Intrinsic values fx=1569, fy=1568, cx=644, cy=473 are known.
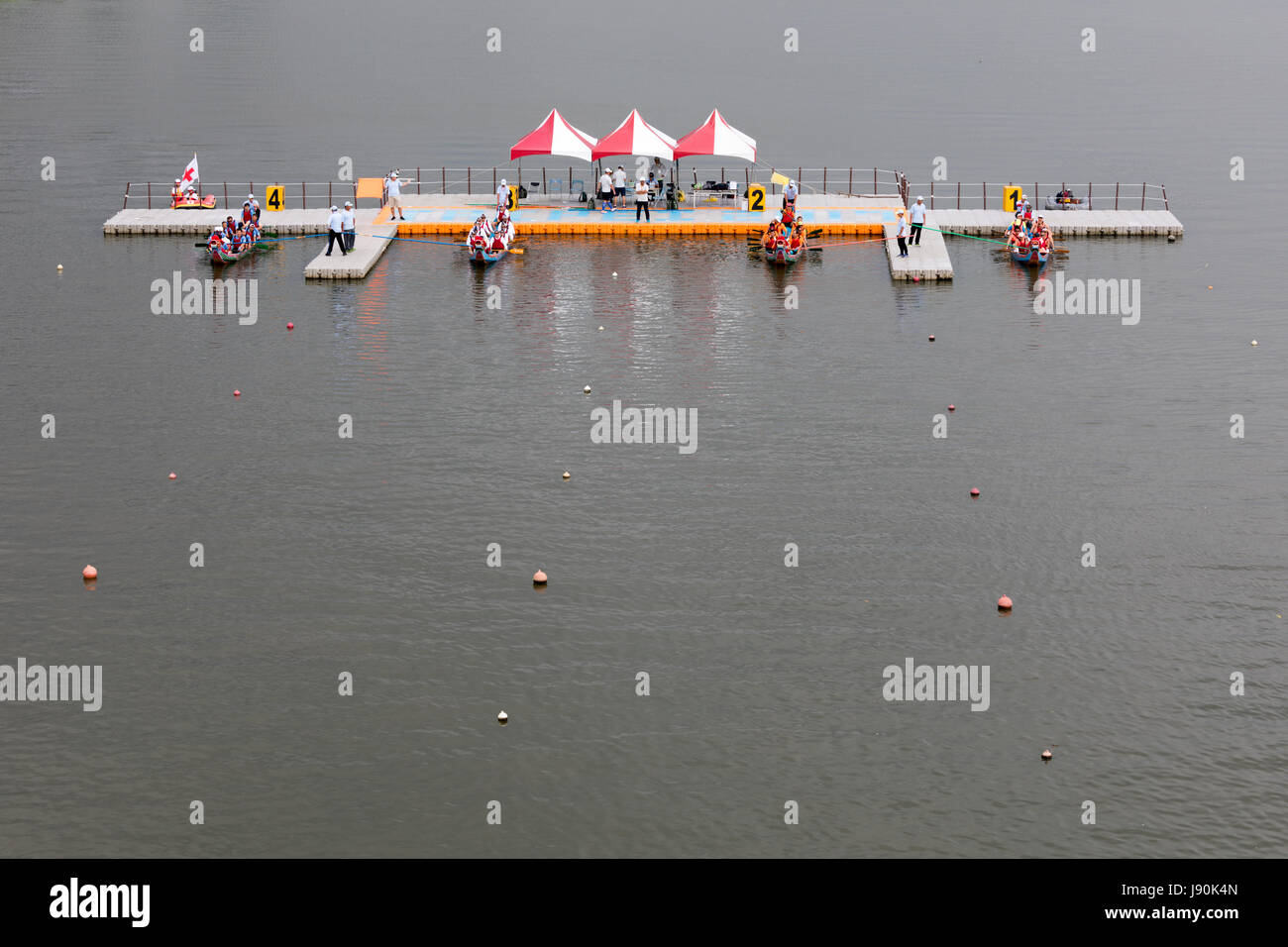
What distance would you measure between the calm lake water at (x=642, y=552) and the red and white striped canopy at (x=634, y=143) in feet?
14.1

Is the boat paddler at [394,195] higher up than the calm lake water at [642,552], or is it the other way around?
the boat paddler at [394,195]

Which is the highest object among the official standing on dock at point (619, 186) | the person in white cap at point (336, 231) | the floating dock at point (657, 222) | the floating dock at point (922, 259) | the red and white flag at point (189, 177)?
the red and white flag at point (189, 177)

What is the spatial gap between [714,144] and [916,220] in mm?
10211

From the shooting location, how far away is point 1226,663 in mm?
31703

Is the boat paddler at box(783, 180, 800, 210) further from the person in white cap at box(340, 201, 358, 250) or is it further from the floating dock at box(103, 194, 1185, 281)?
the person in white cap at box(340, 201, 358, 250)

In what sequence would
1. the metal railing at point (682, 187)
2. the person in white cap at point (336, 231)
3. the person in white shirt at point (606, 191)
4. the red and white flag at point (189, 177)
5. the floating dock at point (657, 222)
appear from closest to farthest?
the person in white cap at point (336, 231)
the floating dock at point (657, 222)
the person in white shirt at point (606, 191)
the red and white flag at point (189, 177)
the metal railing at point (682, 187)

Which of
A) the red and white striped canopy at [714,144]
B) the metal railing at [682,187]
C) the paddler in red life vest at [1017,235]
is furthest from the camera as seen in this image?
the metal railing at [682,187]

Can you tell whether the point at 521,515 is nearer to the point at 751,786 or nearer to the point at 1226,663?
the point at 751,786

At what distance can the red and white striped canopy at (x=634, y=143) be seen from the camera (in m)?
65.6

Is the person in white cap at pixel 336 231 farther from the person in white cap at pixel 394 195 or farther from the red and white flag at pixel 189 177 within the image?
the red and white flag at pixel 189 177

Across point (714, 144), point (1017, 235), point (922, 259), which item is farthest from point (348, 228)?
point (1017, 235)

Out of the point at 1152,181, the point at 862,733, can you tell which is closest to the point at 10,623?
the point at 862,733

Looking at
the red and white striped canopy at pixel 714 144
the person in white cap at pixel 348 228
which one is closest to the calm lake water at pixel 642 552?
the person in white cap at pixel 348 228
